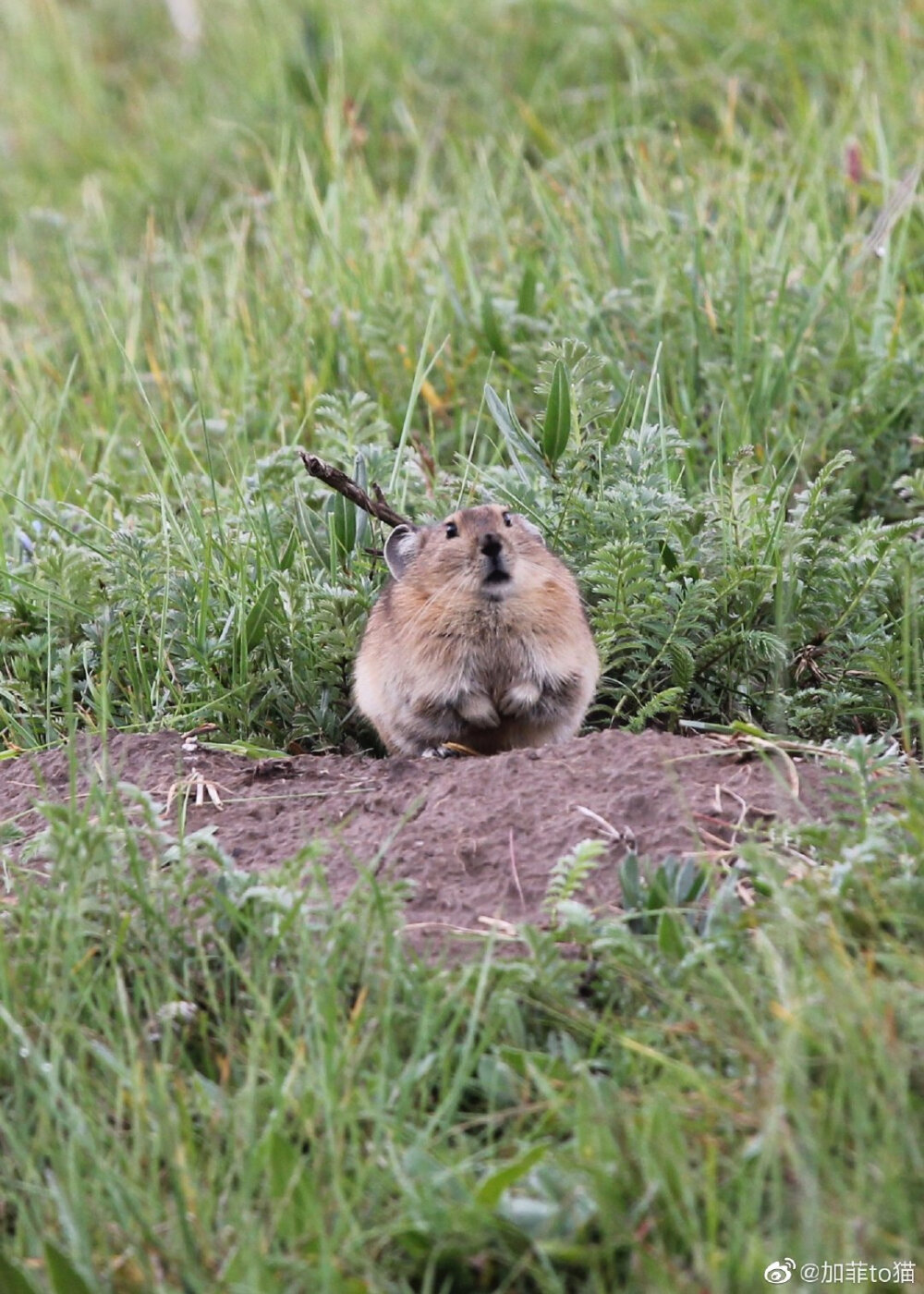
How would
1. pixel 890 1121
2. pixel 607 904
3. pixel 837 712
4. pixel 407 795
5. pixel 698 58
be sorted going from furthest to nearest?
pixel 698 58, pixel 837 712, pixel 407 795, pixel 607 904, pixel 890 1121

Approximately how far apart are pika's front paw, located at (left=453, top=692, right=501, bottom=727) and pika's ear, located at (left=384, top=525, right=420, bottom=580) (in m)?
0.39

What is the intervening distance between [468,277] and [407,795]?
9.53 feet

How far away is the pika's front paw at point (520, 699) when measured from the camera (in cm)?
384

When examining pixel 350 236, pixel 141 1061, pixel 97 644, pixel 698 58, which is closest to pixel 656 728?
pixel 97 644

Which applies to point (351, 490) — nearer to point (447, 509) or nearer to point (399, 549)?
point (399, 549)

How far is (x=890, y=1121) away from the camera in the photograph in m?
2.18

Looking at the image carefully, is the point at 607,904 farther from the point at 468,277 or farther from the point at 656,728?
the point at 468,277

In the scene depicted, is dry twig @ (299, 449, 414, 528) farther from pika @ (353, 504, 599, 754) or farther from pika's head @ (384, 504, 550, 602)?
pika @ (353, 504, 599, 754)

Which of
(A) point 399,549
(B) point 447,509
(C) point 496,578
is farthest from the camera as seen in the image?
(B) point 447,509

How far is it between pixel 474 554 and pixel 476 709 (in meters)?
0.39

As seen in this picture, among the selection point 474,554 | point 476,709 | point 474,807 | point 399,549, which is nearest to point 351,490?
point 399,549

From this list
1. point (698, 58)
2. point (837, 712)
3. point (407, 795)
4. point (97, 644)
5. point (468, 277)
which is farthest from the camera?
point (698, 58)

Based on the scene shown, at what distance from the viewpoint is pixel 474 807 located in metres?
3.31

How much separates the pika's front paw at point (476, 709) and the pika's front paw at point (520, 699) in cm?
4
